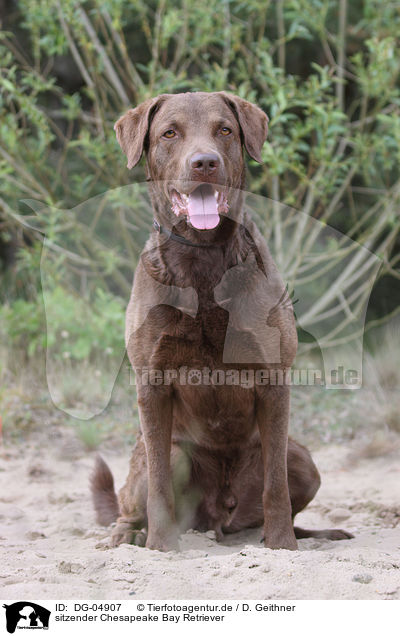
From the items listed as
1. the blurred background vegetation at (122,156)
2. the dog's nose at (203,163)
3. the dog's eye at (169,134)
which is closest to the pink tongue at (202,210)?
the dog's nose at (203,163)

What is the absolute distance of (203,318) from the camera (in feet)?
9.37

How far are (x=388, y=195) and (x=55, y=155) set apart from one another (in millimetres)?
3708

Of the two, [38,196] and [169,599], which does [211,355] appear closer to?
[169,599]

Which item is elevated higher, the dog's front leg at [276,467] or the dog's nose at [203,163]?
the dog's nose at [203,163]

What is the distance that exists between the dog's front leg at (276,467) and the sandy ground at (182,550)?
0.13m

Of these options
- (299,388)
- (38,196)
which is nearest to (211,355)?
(299,388)

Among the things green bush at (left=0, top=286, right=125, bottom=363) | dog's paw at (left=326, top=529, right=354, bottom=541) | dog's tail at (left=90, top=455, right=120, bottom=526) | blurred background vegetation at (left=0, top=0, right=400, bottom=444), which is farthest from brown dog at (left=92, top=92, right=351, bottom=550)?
green bush at (left=0, top=286, right=125, bottom=363)

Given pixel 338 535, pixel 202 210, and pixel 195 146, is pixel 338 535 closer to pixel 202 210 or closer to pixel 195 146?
Result: pixel 202 210

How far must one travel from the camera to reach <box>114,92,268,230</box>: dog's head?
2828mm

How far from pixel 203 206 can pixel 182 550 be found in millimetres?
1409

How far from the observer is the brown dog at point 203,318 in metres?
2.88

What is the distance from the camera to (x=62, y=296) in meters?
5.88

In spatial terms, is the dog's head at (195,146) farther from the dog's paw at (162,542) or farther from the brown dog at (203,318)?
the dog's paw at (162,542)

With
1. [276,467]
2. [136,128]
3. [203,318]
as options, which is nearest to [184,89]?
[136,128]
